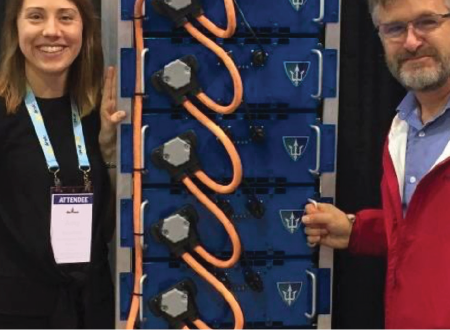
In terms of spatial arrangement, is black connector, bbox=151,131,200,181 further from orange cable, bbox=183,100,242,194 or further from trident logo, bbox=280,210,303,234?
trident logo, bbox=280,210,303,234

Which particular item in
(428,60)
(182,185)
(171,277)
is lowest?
(171,277)

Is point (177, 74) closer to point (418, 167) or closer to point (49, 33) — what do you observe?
point (49, 33)

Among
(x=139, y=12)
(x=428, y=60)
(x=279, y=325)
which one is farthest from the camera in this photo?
(x=279, y=325)

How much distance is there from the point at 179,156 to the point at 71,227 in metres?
0.40

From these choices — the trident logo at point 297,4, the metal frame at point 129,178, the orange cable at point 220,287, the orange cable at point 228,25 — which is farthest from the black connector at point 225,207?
the trident logo at point 297,4

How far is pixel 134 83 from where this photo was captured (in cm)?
207

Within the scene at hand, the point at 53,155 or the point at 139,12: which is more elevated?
the point at 139,12

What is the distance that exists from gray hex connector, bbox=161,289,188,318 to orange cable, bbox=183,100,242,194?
1.05 ft

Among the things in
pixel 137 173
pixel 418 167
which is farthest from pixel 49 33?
pixel 418 167

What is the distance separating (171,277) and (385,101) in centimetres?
102

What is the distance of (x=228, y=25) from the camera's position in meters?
1.97

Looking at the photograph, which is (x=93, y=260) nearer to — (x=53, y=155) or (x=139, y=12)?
(x=53, y=155)

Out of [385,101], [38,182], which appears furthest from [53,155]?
[385,101]

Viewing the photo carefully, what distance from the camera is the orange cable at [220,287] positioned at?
6.70 ft
